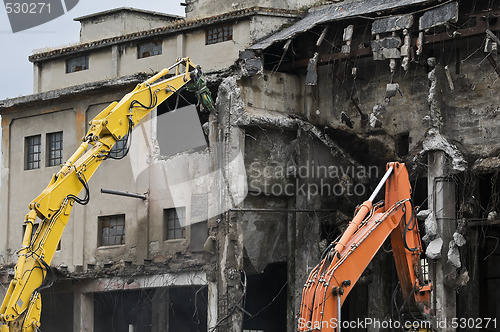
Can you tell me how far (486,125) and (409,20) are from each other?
332 cm

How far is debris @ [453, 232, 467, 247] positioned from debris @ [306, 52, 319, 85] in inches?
228

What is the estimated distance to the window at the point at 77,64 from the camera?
34281 millimetres

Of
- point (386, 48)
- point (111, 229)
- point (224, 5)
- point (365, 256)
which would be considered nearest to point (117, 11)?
point (224, 5)

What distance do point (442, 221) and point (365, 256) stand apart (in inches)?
243

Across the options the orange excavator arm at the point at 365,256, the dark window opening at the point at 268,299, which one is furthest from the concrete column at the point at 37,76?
the orange excavator arm at the point at 365,256

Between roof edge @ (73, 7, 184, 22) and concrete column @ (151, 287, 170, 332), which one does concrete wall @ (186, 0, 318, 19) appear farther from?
concrete column @ (151, 287, 170, 332)

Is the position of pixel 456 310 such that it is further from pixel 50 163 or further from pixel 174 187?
pixel 50 163

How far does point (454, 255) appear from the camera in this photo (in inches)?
963

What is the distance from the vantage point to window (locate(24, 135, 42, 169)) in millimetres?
32688

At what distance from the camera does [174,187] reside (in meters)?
29.2

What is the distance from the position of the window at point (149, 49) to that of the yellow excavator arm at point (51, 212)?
7793mm

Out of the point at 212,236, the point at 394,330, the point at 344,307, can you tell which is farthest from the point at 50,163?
the point at 394,330

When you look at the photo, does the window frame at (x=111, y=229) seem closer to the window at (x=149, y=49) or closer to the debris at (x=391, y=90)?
the window at (x=149, y=49)

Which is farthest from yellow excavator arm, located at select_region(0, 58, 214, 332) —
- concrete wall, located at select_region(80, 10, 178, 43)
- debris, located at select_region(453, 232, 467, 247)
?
concrete wall, located at select_region(80, 10, 178, 43)
